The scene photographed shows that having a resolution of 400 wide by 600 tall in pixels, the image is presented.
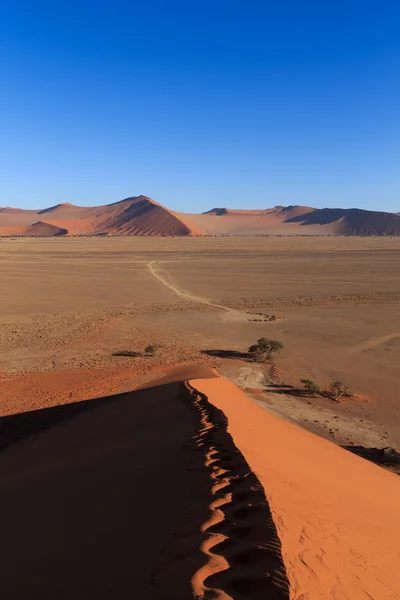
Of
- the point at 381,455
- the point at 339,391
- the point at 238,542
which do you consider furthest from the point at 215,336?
the point at 238,542

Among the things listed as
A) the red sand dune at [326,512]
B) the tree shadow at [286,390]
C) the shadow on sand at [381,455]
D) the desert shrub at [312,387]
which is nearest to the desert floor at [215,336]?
the tree shadow at [286,390]

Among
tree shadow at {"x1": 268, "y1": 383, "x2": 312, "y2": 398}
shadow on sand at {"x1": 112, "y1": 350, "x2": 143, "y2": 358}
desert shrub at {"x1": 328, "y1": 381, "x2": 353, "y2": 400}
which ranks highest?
shadow on sand at {"x1": 112, "y1": 350, "x2": 143, "y2": 358}

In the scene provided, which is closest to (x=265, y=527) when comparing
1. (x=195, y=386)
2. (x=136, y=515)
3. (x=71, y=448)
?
(x=136, y=515)

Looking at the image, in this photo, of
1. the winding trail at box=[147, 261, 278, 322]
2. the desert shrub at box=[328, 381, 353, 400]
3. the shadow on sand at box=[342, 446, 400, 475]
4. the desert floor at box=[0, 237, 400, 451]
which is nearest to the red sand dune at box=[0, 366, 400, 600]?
the shadow on sand at box=[342, 446, 400, 475]

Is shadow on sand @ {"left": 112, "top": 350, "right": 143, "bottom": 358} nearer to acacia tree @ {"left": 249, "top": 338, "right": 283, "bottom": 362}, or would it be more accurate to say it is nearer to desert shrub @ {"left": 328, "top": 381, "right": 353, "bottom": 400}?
acacia tree @ {"left": 249, "top": 338, "right": 283, "bottom": 362}

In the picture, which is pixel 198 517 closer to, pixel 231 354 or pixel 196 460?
pixel 196 460

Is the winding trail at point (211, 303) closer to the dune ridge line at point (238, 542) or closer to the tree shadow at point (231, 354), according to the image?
the tree shadow at point (231, 354)

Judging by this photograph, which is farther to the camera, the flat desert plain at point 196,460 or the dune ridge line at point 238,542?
the flat desert plain at point 196,460
